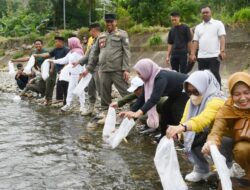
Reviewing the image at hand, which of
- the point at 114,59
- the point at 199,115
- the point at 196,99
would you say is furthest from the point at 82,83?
the point at 199,115

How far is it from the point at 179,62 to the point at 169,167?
482 centimetres

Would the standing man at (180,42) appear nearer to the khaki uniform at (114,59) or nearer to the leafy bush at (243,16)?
the khaki uniform at (114,59)

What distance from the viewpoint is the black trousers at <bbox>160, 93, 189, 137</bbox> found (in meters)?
5.16

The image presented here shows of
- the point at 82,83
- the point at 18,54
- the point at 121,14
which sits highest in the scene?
the point at 121,14

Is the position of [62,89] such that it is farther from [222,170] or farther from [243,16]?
[243,16]

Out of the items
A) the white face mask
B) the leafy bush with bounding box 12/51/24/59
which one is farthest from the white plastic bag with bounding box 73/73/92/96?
the leafy bush with bounding box 12/51/24/59

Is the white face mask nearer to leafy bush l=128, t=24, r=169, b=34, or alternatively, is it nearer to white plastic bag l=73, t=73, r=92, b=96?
white plastic bag l=73, t=73, r=92, b=96

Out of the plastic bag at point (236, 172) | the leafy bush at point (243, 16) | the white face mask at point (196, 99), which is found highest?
the leafy bush at point (243, 16)

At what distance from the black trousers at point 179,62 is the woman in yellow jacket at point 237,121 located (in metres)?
4.53

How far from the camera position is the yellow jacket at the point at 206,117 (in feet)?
11.5

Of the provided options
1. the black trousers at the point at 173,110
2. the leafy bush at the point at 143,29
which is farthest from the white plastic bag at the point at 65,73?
the leafy bush at the point at 143,29

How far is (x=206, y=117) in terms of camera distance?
356 cm

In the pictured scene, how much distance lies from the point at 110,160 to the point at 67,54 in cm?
447

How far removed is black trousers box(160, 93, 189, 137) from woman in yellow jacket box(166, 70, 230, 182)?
1170mm
